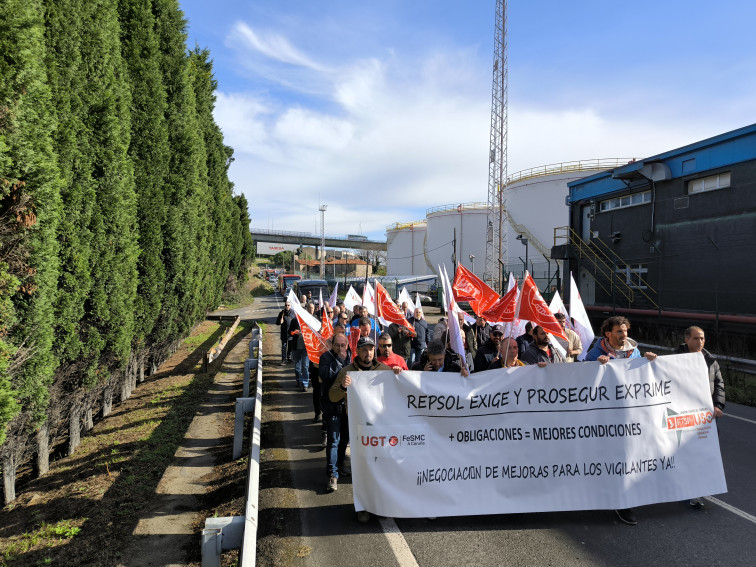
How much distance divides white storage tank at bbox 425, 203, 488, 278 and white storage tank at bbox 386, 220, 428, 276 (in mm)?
6667

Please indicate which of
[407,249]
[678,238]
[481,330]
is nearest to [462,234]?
[407,249]

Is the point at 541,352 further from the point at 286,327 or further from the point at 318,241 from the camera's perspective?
the point at 318,241

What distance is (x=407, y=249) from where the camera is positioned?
71.4 meters

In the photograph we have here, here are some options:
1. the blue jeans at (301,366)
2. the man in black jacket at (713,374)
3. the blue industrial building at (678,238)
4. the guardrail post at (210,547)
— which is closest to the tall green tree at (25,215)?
the guardrail post at (210,547)

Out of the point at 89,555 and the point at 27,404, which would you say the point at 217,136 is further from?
the point at 89,555

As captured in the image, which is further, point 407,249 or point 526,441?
point 407,249

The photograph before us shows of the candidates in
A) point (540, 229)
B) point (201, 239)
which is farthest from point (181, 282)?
point (540, 229)

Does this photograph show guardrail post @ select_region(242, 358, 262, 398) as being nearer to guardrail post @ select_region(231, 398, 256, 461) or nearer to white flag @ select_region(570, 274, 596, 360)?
guardrail post @ select_region(231, 398, 256, 461)

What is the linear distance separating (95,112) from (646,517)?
860 cm

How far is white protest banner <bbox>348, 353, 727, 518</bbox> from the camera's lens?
4.25 m

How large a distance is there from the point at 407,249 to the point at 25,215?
67.5 meters

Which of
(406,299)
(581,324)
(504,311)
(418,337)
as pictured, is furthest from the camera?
(406,299)

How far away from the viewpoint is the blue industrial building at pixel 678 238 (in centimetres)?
1545

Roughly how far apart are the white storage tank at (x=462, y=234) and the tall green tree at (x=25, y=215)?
49.5 m
